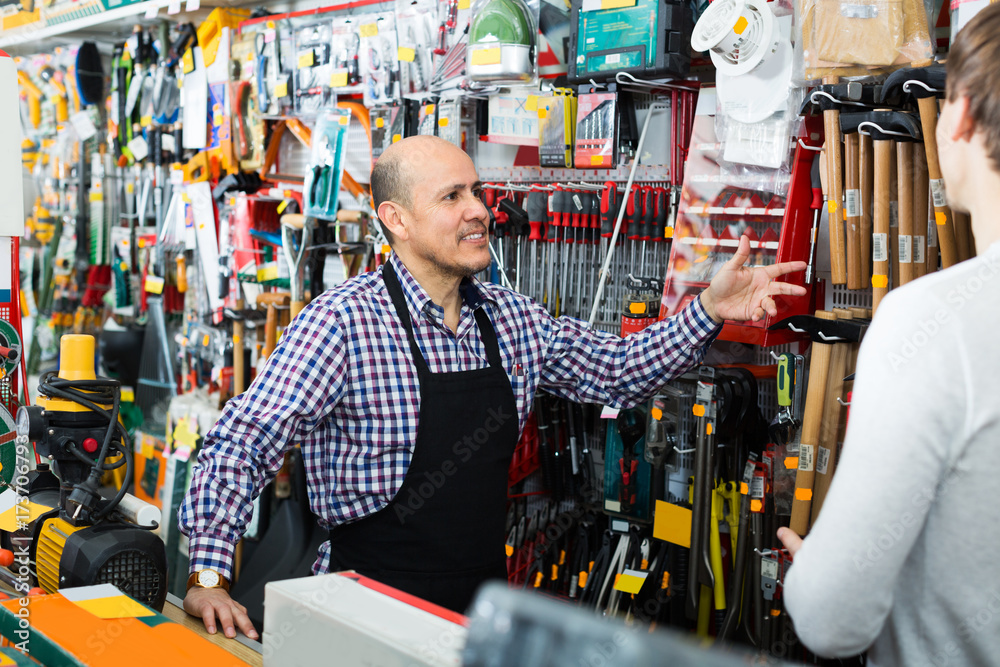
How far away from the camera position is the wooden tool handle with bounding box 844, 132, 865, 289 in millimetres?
2334

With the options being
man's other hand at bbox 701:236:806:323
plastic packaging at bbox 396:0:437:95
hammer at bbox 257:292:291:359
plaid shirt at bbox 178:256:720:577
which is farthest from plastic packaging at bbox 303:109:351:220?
man's other hand at bbox 701:236:806:323

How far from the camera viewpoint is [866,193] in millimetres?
2324

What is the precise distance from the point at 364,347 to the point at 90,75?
4.91 meters

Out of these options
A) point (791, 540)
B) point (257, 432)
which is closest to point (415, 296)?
point (257, 432)

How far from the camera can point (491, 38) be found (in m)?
3.25

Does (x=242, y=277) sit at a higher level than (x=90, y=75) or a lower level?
lower

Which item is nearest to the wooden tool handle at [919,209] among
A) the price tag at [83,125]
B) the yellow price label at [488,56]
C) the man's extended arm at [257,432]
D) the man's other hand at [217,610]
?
the man's extended arm at [257,432]

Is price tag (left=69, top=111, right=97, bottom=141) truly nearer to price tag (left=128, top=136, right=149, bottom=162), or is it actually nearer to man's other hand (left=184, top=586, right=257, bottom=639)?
price tag (left=128, top=136, right=149, bottom=162)

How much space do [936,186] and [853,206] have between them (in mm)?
248

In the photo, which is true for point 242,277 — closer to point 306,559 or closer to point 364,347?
point 306,559

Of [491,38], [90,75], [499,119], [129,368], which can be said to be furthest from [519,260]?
[90,75]

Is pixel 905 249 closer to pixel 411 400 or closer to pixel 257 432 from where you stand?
pixel 411 400

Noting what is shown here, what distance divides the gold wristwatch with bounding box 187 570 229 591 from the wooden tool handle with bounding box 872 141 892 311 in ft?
5.60

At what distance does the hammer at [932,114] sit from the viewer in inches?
79.2
